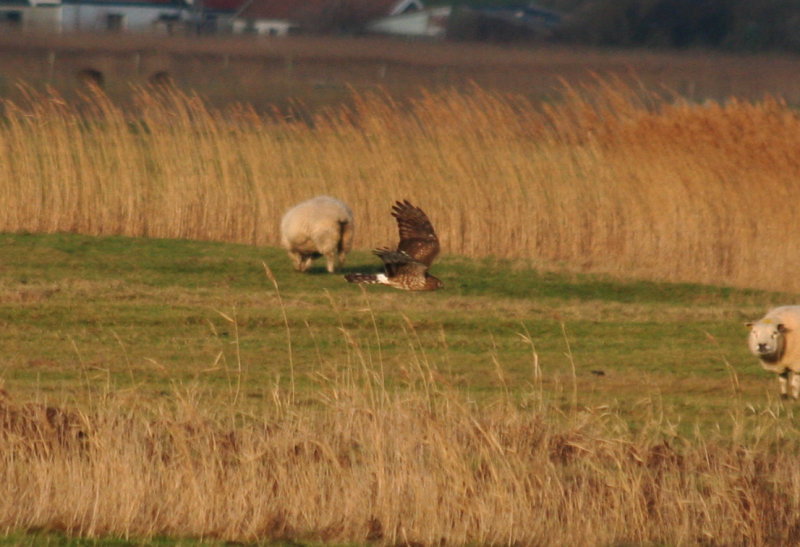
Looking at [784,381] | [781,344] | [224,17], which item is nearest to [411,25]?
[224,17]

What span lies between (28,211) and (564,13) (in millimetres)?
21425

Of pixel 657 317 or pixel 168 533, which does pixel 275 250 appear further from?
pixel 168 533

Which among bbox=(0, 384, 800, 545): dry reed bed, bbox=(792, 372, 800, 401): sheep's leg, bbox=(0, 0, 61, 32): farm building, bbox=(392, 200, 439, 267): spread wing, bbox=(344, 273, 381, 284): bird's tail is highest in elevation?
bbox=(0, 0, 61, 32): farm building

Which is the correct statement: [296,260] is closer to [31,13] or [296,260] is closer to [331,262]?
[331,262]

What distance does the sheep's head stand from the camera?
9508mm

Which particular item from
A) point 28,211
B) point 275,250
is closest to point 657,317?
point 275,250

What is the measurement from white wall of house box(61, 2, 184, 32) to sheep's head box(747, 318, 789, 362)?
995 inches

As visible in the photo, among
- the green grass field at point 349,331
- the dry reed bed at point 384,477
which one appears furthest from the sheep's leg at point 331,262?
the dry reed bed at point 384,477

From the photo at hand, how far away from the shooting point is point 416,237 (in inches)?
342

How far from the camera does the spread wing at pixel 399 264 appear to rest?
7910 mm

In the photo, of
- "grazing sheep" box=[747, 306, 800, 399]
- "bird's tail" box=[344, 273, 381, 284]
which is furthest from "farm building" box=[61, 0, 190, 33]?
"bird's tail" box=[344, 273, 381, 284]

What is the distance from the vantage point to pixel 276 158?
54.0 feet

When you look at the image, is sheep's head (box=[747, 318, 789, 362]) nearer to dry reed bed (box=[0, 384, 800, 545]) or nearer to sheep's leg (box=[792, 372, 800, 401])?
sheep's leg (box=[792, 372, 800, 401])

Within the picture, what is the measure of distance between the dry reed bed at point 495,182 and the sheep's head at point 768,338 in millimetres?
5050
